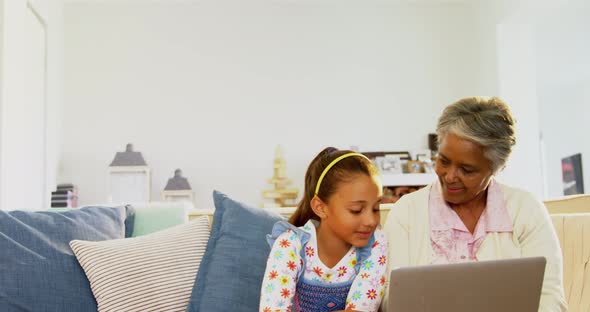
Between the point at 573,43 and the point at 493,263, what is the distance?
7.34m

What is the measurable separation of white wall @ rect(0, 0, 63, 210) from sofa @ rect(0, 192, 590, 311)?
239cm

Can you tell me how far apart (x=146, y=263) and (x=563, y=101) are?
30.2ft

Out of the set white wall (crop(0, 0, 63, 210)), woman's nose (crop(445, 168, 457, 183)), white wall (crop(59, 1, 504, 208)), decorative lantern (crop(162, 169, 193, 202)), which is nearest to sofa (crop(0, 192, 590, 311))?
woman's nose (crop(445, 168, 457, 183))

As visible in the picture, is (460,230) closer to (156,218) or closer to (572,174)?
(156,218)

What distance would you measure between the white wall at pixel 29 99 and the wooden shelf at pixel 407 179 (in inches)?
115

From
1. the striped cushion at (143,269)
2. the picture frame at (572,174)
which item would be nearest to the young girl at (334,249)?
the striped cushion at (143,269)

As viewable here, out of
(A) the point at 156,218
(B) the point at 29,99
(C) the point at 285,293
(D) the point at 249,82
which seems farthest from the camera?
(D) the point at 249,82

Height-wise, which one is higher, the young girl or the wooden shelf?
the wooden shelf

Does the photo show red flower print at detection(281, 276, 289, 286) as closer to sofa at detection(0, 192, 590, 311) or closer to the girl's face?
the girl's face

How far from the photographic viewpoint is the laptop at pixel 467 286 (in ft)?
4.45

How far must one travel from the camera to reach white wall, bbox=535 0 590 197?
8.31 meters

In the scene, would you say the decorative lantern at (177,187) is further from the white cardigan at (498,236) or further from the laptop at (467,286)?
the laptop at (467,286)

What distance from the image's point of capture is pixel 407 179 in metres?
6.31

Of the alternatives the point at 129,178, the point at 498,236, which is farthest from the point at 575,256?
the point at 129,178
